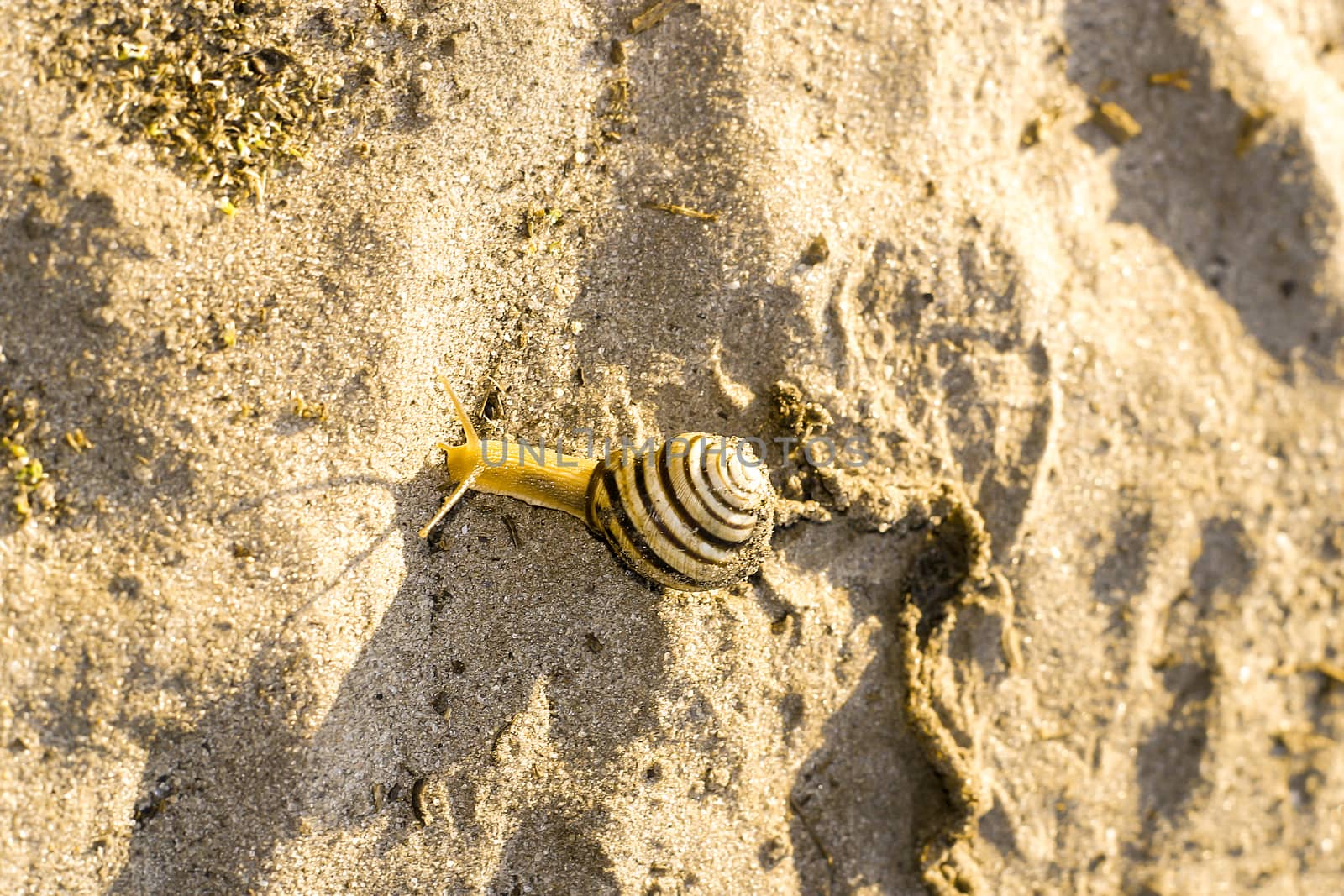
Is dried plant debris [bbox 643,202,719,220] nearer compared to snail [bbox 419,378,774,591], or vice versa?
snail [bbox 419,378,774,591]

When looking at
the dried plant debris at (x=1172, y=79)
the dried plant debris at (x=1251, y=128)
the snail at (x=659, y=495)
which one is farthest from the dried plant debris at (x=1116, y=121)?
the snail at (x=659, y=495)

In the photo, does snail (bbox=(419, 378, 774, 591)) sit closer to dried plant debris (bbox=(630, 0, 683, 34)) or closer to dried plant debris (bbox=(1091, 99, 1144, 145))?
dried plant debris (bbox=(630, 0, 683, 34))

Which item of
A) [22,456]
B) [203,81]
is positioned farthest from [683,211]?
[22,456]

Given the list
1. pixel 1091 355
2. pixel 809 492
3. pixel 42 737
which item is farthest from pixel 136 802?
pixel 1091 355

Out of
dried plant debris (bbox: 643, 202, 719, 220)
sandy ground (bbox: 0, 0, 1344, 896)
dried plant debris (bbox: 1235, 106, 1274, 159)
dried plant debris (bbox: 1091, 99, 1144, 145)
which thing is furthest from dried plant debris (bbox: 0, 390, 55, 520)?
dried plant debris (bbox: 1235, 106, 1274, 159)

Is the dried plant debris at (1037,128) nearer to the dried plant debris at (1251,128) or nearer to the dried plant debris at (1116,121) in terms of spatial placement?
the dried plant debris at (1116,121)

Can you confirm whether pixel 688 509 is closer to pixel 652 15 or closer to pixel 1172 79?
pixel 652 15

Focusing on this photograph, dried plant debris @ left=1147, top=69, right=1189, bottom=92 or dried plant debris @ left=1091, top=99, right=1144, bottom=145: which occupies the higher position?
dried plant debris @ left=1147, top=69, right=1189, bottom=92
